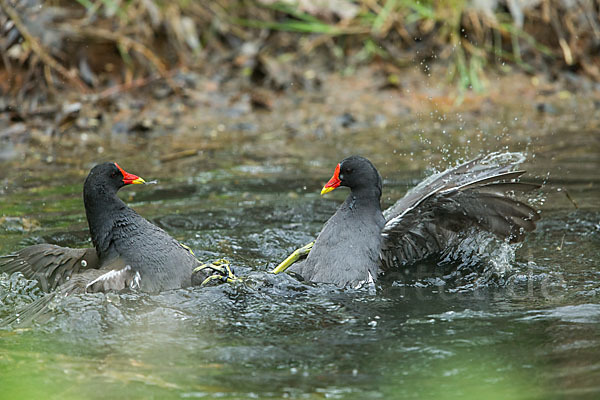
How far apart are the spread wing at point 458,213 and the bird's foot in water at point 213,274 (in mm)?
899

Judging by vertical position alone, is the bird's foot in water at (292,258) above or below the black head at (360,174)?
below

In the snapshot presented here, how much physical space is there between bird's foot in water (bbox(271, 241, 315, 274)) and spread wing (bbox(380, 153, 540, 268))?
47cm

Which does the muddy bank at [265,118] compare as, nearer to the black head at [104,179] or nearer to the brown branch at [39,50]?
the brown branch at [39,50]

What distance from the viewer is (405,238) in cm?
440

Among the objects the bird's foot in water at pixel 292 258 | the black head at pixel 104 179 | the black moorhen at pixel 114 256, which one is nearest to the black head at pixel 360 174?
the bird's foot in water at pixel 292 258

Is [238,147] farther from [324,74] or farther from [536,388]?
[536,388]

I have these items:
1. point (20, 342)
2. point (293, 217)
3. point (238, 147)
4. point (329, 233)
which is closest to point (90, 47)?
point (238, 147)

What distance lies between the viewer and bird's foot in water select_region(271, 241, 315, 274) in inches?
176

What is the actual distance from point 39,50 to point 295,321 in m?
5.22

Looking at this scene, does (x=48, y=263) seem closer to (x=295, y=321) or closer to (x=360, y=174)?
(x=295, y=321)

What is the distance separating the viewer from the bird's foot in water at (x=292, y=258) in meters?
4.46

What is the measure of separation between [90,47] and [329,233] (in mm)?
5166

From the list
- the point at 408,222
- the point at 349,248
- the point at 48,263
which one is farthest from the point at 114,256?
the point at 408,222

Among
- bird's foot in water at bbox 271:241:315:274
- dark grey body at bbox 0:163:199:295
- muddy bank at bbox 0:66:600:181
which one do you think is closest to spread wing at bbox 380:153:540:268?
bird's foot in water at bbox 271:241:315:274
